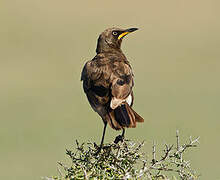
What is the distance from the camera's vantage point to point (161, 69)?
25203mm

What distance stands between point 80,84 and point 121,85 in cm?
1570

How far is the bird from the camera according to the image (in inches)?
226

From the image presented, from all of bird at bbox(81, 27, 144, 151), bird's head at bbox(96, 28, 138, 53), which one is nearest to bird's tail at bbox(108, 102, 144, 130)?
bird at bbox(81, 27, 144, 151)

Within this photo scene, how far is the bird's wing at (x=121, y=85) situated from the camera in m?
5.96

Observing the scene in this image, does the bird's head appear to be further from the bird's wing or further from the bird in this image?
the bird's wing

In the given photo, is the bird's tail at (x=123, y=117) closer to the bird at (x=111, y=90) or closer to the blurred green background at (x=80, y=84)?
the bird at (x=111, y=90)

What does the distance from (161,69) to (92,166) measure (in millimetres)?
20968

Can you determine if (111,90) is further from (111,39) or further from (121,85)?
(111,39)

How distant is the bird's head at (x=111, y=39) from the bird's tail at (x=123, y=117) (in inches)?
65.1

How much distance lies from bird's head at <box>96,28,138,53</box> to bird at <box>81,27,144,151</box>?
0.51 meters

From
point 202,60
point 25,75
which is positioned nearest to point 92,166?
point 25,75

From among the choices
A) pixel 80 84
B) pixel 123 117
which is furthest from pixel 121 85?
pixel 80 84

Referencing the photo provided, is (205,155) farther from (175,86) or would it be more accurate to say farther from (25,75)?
(25,75)

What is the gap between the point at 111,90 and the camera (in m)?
6.05
